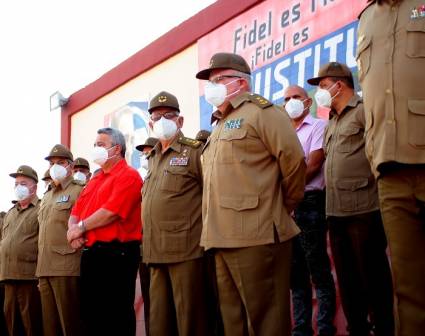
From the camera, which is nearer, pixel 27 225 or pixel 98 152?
pixel 98 152

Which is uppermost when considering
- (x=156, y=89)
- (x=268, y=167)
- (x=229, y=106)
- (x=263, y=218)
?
(x=156, y=89)

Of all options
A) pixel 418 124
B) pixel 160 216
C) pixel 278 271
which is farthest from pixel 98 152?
pixel 418 124

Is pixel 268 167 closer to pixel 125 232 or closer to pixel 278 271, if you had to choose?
pixel 278 271

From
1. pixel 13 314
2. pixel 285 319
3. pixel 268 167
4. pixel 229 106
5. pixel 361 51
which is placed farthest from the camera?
pixel 13 314

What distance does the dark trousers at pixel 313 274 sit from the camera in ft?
13.9

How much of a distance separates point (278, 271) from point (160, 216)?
1140 millimetres

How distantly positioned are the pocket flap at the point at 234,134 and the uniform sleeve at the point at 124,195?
139 centimetres

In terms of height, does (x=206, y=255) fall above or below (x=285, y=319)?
above

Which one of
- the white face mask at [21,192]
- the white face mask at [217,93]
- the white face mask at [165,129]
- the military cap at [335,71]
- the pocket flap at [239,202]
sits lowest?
the pocket flap at [239,202]

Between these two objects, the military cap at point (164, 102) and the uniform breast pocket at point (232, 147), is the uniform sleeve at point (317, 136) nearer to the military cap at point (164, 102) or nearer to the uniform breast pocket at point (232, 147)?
the military cap at point (164, 102)

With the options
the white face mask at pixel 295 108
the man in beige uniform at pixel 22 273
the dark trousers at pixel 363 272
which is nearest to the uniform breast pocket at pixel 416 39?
the dark trousers at pixel 363 272

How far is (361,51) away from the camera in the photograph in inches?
117

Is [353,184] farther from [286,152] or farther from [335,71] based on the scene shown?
[335,71]

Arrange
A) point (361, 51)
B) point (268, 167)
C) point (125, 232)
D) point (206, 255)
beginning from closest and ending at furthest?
point (361, 51) → point (268, 167) → point (206, 255) → point (125, 232)
